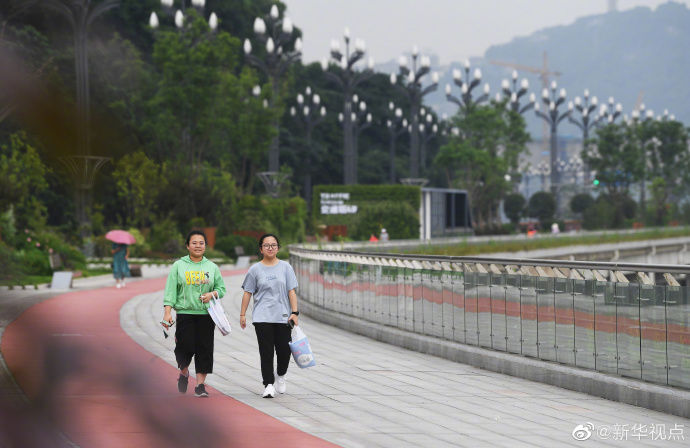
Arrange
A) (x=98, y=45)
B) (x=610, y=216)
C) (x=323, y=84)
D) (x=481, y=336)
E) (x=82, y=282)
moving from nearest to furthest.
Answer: (x=98, y=45) < (x=481, y=336) < (x=82, y=282) < (x=610, y=216) < (x=323, y=84)

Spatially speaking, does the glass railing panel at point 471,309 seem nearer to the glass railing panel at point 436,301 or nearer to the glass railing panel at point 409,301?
the glass railing panel at point 436,301

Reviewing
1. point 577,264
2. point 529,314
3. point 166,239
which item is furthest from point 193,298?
point 166,239

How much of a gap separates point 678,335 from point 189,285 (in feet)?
15.0

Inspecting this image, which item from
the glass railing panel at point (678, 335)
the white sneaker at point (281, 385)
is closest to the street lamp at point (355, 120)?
the white sneaker at point (281, 385)

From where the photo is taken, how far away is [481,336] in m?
13.6

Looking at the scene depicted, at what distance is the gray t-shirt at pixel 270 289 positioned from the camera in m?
9.60

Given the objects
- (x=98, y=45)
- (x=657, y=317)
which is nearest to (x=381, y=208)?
(x=657, y=317)

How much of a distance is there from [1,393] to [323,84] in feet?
334

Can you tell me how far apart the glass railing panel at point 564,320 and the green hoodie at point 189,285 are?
14.1ft

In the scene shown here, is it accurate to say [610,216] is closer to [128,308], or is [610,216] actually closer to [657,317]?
[128,308]

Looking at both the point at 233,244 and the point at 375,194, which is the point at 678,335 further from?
the point at 375,194

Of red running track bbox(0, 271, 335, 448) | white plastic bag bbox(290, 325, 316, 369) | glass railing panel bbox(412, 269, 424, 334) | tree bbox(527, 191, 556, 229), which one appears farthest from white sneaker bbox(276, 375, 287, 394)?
tree bbox(527, 191, 556, 229)

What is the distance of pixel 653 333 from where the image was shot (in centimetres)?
970

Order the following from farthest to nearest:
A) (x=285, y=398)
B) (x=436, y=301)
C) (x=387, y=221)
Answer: (x=387, y=221)
(x=436, y=301)
(x=285, y=398)
